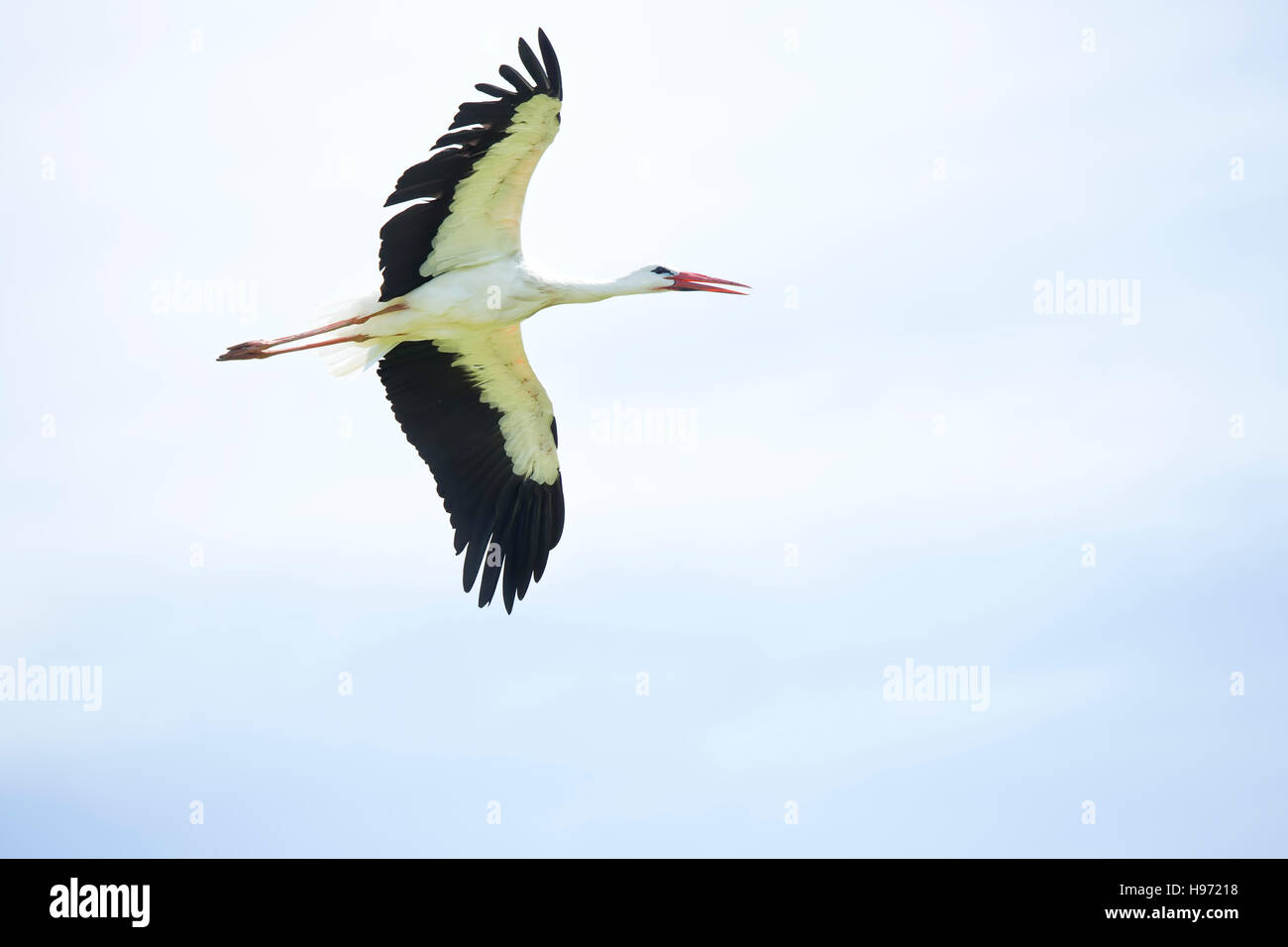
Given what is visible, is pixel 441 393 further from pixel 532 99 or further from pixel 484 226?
pixel 532 99

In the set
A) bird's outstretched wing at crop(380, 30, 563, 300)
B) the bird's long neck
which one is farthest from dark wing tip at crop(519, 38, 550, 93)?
the bird's long neck

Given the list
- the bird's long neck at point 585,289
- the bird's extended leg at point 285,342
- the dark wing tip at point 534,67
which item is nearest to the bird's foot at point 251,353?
the bird's extended leg at point 285,342

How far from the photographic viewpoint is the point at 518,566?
16156 mm

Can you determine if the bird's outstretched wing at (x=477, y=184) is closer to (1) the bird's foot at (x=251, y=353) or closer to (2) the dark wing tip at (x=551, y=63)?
(2) the dark wing tip at (x=551, y=63)

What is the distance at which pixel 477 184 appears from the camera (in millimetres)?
14688

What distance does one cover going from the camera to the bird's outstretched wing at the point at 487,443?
1605 cm

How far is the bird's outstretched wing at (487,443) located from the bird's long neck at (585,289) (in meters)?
0.77

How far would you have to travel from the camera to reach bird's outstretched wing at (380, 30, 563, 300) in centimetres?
1401

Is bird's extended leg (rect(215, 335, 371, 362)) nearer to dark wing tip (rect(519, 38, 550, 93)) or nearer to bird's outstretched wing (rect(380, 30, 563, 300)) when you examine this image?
bird's outstretched wing (rect(380, 30, 563, 300))

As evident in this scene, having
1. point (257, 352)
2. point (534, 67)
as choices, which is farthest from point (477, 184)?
point (257, 352)

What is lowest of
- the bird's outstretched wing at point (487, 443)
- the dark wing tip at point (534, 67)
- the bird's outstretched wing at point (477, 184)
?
the bird's outstretched wing at point (487, 443)

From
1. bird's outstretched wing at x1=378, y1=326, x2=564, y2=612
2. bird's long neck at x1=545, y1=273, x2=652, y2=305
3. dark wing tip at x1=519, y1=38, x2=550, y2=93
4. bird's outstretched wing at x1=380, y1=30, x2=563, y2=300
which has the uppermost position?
dark wing tip at x1=519, y1=38, x2=550, y2=93

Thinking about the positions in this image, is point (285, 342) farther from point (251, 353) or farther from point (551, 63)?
point (551, 63)
